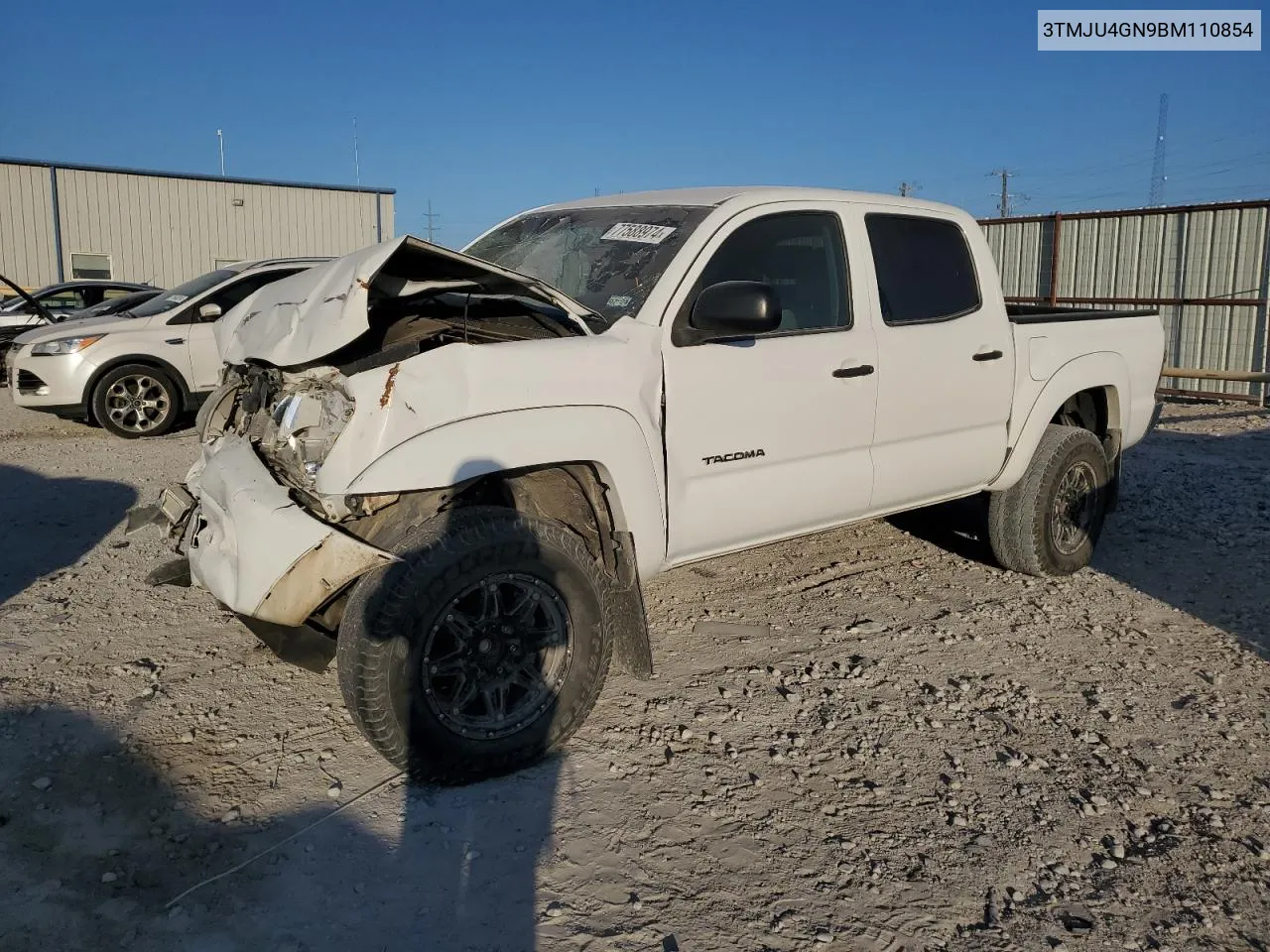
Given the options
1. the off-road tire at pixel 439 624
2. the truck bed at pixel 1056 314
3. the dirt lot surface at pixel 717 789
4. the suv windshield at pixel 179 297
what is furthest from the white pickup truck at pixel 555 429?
the suv windshield at pixel 179 297

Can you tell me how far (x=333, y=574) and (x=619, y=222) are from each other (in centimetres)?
213

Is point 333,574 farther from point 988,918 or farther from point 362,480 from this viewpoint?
point 988,918

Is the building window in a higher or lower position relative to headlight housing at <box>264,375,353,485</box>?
higher

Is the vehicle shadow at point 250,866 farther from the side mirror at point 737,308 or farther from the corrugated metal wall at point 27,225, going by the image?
the corrugated metal wall at point 27,225

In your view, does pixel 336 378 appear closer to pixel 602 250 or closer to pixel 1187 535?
pixel 602 250

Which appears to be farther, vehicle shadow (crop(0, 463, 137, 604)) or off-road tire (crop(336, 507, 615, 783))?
vehicle shadow (crop(0, 463, 137, 604))

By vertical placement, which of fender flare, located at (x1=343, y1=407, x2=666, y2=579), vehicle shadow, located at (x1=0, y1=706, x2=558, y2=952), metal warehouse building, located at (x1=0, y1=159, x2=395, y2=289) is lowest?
vehicle shadow, located at (x1=0, y1=706, x2=558, y2=952)

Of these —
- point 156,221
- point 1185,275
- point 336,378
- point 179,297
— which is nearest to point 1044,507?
point 336,378

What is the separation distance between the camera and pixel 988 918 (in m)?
2.89

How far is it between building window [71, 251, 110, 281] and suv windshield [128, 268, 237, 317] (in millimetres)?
16138

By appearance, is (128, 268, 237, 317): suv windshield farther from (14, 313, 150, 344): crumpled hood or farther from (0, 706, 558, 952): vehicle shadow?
(0, 706, 558, 952): vehicle shadow

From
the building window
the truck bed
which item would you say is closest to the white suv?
the truck bed

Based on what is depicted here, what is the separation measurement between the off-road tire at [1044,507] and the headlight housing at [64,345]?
8463 mm

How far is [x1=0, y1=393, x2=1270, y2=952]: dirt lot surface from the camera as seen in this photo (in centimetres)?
288
